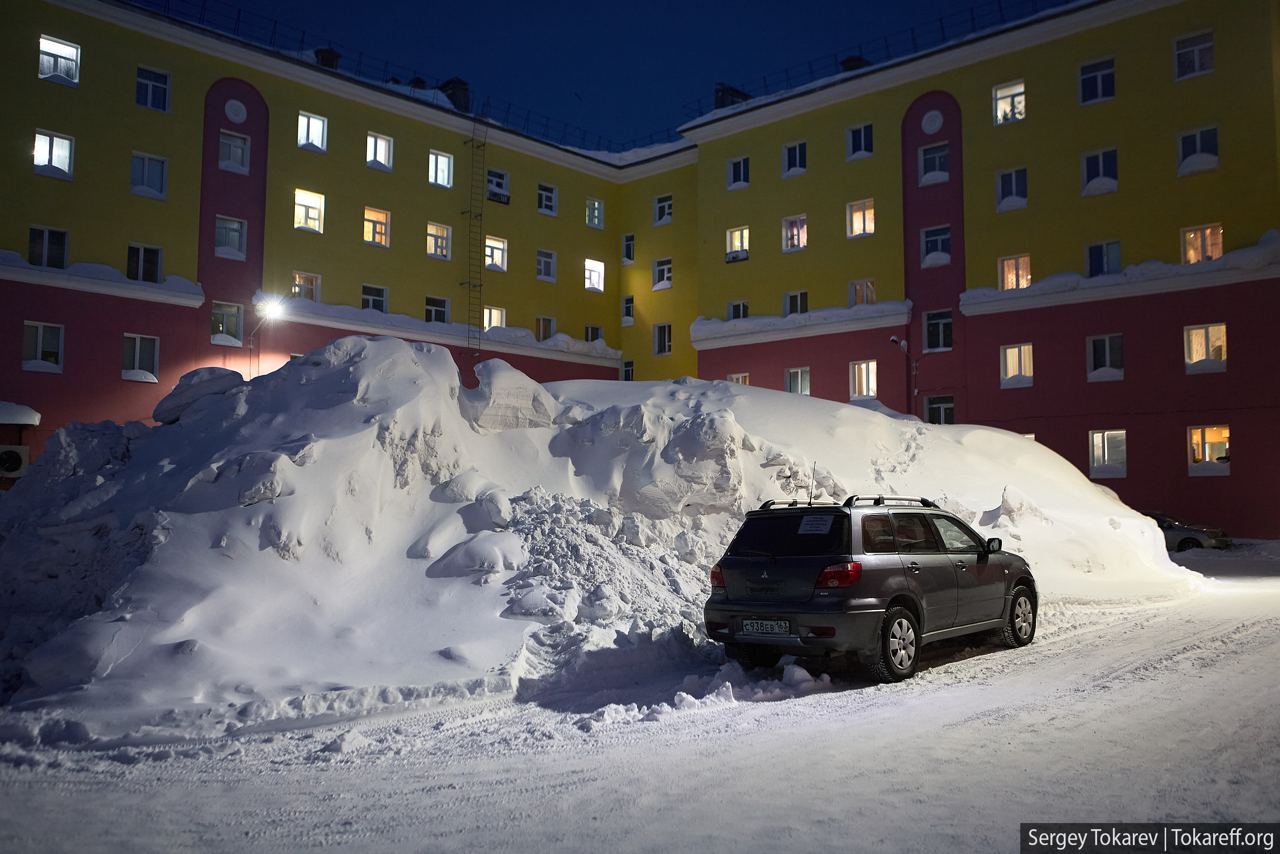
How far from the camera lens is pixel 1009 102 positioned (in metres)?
31.5

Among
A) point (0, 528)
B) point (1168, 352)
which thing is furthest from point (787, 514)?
point (1168, 352)

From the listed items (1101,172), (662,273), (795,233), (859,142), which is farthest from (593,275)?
(1101,172)

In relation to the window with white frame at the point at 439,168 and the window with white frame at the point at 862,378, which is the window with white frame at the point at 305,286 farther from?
the window with white frame at the point at 862,378

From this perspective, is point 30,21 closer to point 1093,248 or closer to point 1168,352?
point 1093,248

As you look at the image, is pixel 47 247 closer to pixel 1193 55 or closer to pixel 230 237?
pixel 230 237

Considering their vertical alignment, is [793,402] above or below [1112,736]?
above

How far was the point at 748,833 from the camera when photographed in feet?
15.2

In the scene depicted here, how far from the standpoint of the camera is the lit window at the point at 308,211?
32.4 m

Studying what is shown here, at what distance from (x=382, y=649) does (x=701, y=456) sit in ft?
18.5

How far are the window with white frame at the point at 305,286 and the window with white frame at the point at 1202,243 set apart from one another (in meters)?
28.7

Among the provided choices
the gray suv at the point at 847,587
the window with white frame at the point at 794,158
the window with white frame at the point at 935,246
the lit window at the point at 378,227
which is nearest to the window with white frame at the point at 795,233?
the window with white frame at the point at 794,158

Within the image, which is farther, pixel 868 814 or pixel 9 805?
pixel 9 805

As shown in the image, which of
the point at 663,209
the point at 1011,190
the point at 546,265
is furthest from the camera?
the point at 663,209

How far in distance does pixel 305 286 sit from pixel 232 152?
5002 mm
